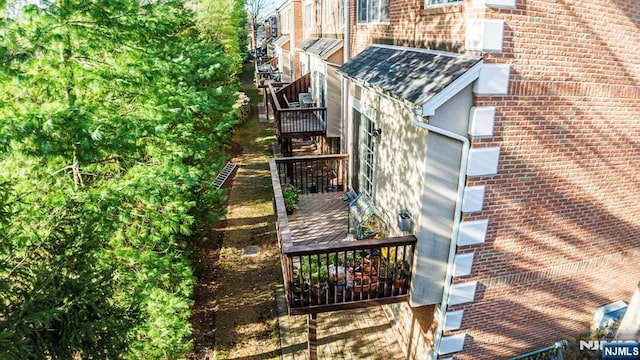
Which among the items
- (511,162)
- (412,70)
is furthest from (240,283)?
(511,162)

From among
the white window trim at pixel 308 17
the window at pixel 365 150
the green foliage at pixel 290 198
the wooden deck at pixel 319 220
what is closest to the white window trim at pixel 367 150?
the window at pixel 365 150

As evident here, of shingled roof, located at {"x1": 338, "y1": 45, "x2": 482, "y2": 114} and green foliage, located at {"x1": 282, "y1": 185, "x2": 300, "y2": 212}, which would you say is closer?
shingled roof, located at {"x1": 338, "y1": 45, "x2": 482, "y2": 114}

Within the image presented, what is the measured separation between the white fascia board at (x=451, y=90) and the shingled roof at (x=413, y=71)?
13 millimetres

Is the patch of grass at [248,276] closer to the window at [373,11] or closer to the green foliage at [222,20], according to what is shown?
the window at [373,11]

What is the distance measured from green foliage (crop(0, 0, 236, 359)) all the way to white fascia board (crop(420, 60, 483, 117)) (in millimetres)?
3761

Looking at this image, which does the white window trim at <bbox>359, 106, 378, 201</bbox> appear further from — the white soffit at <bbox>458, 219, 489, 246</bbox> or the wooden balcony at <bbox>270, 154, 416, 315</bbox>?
Result: the white soffit at <bbox>458, 219, 489, 246</bbox>

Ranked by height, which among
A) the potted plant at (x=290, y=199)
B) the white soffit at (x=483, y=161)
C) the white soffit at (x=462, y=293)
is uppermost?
the white soffit at (x=483, y=161)

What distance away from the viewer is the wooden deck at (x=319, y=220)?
888cm

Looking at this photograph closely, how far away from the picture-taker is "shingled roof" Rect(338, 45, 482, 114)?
211 inches

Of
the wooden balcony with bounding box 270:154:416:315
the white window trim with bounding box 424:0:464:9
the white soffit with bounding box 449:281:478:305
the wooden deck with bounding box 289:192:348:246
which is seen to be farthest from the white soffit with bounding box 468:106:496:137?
the wooden deck with bounding box 289:192:348:246

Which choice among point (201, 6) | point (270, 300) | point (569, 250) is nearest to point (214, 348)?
point (270, 300)

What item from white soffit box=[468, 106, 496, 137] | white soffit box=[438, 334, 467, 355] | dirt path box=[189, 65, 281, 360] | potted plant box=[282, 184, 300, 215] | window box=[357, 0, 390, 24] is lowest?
dirt path box=[189, 65, 281, 360]

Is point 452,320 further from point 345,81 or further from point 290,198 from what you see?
point 345,81

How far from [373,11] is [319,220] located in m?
5.42
